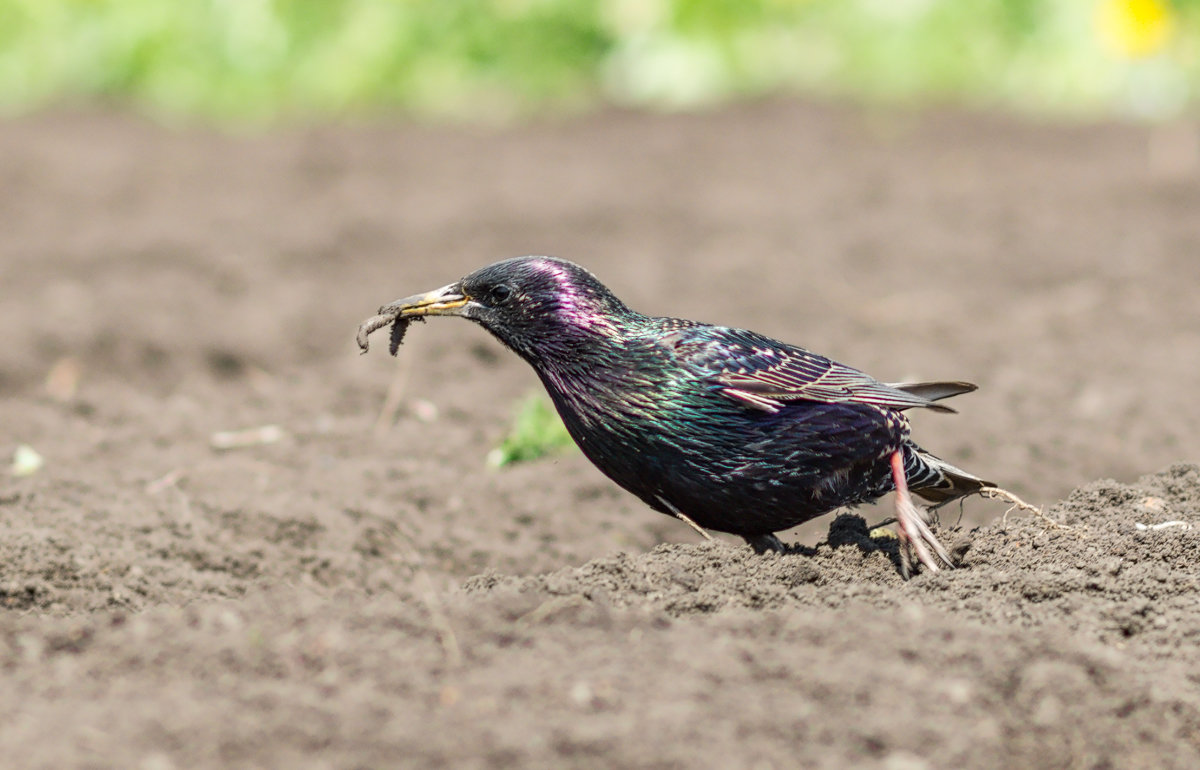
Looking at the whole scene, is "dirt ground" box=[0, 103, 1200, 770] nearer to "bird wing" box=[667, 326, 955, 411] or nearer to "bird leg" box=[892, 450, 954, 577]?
"bird leg" box=[892, 450, 954, 577]

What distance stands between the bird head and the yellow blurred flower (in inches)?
284

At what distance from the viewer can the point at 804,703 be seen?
250 centimetres

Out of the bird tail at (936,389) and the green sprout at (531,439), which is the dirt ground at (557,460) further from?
the bird tail at (936,389)

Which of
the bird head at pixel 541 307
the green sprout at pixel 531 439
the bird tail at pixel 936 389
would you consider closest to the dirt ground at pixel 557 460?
the green sprout at pixel 531 439

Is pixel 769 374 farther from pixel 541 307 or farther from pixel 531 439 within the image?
pixel 531 439

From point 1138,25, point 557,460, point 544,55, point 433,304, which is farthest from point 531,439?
point 544,55

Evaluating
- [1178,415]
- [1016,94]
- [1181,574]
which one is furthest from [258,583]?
[1016,94]

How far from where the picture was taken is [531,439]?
187 inches

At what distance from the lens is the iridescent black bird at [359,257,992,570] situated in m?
3.40

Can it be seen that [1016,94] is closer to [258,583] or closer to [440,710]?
[258,583]

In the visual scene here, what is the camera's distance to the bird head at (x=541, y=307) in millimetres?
3504

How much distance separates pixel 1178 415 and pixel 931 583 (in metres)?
2.37

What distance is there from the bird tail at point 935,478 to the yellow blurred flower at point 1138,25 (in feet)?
21.7

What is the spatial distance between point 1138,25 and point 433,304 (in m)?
7.38
